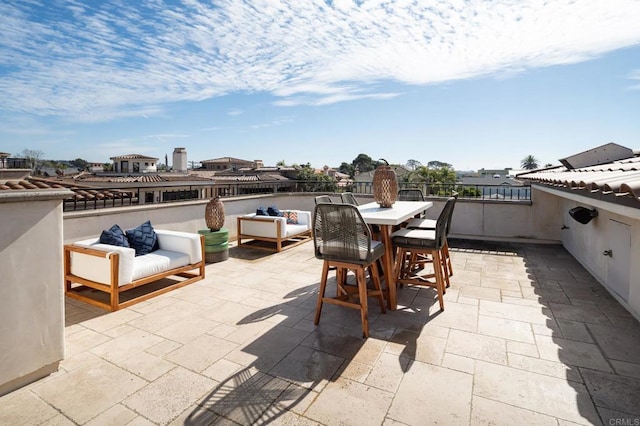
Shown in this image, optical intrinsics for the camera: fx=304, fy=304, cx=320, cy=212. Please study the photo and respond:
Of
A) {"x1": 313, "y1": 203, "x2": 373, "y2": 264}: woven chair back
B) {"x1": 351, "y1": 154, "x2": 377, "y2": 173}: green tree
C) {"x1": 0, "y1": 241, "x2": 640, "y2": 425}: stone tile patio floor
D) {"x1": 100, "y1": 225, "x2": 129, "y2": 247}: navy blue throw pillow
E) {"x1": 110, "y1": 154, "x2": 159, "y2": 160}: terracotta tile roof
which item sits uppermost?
{"x1": 351, "y1": 154, "x2": 377, "y2": 173}: green tree

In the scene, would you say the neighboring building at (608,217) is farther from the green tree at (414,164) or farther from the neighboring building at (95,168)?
the neighboring building at (95,168)

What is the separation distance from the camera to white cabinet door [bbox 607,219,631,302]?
9.80 feet

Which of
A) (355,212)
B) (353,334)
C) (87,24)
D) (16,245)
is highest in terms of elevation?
(87,24)

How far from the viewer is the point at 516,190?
242 inches

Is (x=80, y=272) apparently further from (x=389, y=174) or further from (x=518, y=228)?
(x=518, y=228)

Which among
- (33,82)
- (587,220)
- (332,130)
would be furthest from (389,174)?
(332,130)

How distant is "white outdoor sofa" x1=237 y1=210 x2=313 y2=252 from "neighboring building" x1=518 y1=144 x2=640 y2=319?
3973 millimetres

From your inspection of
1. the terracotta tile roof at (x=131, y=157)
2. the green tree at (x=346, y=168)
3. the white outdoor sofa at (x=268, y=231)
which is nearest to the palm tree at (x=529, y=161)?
the green tree at (x=346, y=168)

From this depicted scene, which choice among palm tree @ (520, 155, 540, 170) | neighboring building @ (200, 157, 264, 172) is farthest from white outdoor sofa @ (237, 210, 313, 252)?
palm tree @ (520, 155, 540, 170)

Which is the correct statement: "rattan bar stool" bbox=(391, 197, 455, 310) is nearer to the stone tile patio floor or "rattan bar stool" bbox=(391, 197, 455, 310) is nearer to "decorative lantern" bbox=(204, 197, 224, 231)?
the stone tile patio floor

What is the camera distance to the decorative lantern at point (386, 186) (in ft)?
12.1

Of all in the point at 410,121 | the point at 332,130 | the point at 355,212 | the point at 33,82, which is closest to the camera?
the point at 355,212

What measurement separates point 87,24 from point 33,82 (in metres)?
5.45

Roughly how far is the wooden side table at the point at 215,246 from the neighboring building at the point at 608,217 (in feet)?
14.5
